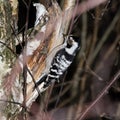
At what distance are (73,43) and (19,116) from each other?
0.79m

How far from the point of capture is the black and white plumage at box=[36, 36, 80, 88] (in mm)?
2273

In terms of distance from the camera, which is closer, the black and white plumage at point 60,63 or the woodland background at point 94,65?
the black and white plumage at point 60,63

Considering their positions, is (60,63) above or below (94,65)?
above

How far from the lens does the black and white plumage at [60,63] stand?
2.27 metres

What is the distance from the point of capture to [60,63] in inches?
94.4

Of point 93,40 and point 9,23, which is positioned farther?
point 93,40

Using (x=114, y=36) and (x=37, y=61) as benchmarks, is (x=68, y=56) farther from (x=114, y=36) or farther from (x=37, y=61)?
(x=114, y=36)

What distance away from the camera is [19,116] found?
2111 mm

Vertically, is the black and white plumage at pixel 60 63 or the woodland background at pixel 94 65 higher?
the black and white plumage at pixel 60 63

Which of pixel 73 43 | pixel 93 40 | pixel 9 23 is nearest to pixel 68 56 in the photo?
pixel 73 43

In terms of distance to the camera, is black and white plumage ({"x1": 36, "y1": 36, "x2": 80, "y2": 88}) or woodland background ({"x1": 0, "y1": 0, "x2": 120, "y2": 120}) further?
woodland background ({"x1": 0, "y1": 0, "x2": 120, "y2": 120})

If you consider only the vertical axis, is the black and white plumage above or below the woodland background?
above

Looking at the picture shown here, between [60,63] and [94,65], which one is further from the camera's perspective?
[94,65]

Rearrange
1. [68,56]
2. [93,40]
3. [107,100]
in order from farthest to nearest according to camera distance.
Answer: [93,40]
[107,100]
[68,56]
